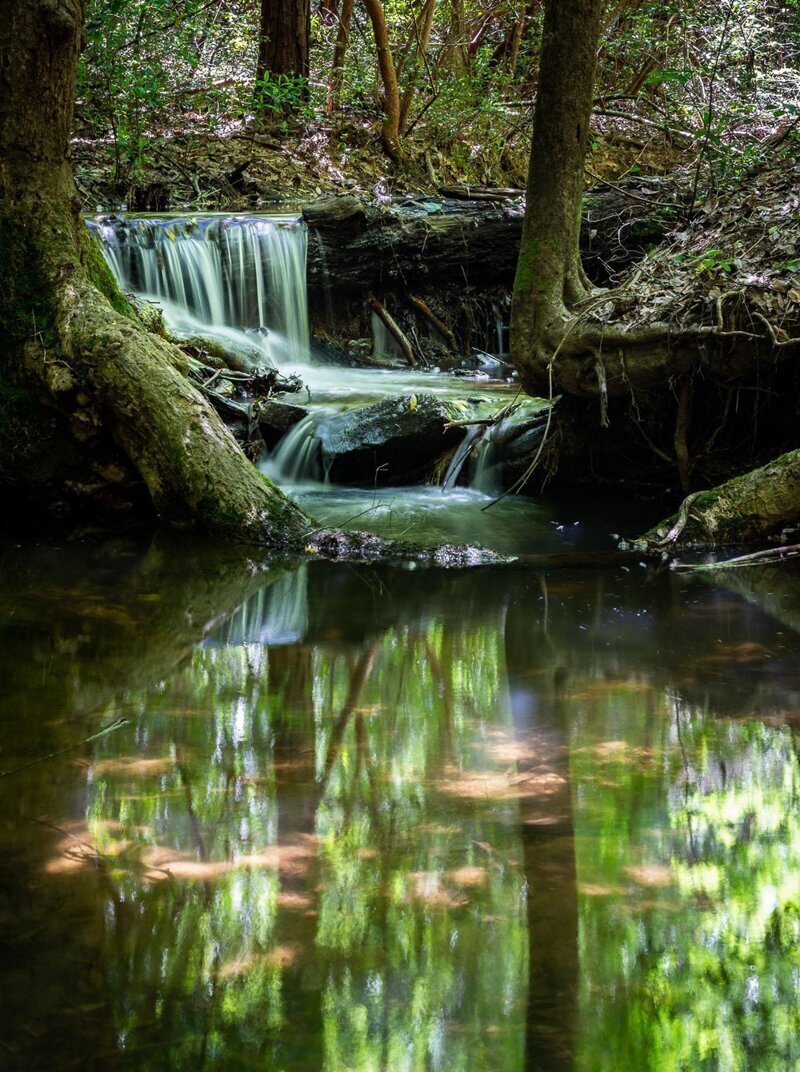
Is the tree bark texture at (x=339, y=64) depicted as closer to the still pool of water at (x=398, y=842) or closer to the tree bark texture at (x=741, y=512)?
the tree bark texture at (x=741, y=512)

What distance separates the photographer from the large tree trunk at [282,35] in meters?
15.6

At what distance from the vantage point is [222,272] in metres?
11.6

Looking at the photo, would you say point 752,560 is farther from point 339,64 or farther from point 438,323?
point 339,64

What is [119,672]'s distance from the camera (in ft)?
14.0

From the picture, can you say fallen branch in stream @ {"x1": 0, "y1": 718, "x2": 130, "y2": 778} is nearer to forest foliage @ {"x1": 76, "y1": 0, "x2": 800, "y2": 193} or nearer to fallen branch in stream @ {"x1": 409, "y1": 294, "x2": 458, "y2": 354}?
forest foliage @ {"x1": 76, "y1": 0, "x2": 800, "y2": 193}

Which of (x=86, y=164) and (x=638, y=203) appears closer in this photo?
(x=638, y=203)

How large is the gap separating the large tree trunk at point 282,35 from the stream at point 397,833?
1283 centimetres

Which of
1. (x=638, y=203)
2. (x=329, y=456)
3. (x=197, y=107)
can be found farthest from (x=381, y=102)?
→ (x=329, y=456)

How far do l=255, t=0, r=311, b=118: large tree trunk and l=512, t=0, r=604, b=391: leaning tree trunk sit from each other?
9.14 m

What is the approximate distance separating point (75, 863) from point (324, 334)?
33.4ft

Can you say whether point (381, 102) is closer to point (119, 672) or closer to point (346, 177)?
point (346, 177)

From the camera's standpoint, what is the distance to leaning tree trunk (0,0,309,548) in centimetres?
667

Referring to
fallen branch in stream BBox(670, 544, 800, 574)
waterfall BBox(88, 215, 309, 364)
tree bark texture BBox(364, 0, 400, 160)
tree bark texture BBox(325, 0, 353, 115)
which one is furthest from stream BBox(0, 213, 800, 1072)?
tree bark texture BBox(325, 0, 353, 115)

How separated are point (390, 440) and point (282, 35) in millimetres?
10180
